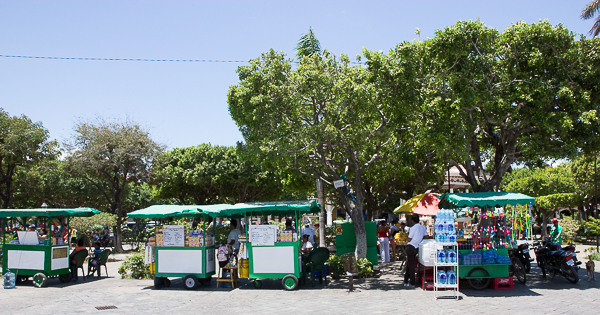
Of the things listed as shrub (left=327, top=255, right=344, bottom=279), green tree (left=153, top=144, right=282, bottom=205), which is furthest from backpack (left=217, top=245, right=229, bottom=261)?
green tree (left=153, top=144, right=282, bottom=205)

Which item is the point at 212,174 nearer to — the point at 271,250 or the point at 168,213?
the point at 168,213

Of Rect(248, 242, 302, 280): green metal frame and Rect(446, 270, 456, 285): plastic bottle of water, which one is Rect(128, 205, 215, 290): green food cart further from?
Rect(446, 270, 456, 285): plastic bottle of water

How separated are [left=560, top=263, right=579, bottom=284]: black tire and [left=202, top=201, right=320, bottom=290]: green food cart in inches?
270

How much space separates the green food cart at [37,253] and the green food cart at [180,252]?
9.35ft

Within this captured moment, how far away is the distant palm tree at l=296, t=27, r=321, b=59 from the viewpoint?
67.3ft

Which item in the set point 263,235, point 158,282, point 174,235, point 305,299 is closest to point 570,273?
point 305,299

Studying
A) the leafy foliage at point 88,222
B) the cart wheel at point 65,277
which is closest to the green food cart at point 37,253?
the cart wheel at point 65,277

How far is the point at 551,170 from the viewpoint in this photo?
42312 mm

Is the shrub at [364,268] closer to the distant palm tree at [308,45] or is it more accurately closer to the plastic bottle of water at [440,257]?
the plastic bottle of water at [440,257]

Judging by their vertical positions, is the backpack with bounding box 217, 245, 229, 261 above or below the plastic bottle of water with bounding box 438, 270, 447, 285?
above

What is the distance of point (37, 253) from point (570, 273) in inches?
588

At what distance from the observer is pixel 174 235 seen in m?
12.8

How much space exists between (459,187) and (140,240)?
88.1 feet

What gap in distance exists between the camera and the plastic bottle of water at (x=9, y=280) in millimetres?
12836
